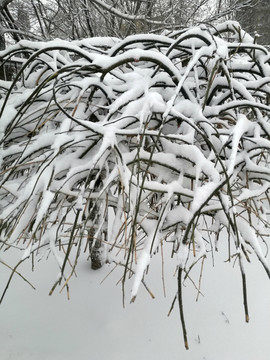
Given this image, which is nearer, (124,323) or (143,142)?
(143,142)

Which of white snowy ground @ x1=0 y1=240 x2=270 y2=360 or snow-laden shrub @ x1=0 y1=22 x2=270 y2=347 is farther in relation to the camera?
white snowy ground @ x1=0 y1=240 x2=270 y2=360

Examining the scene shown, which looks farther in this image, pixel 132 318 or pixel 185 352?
pixel 132 318

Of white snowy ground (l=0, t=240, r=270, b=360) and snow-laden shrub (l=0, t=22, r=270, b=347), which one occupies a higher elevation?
snow-laden shrub (l=0, t=22, r=270, b=347)

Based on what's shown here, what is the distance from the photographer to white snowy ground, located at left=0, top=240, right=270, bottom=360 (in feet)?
4.24

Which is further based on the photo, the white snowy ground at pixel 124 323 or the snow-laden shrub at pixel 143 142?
the white snowy ground at pixel 124 323

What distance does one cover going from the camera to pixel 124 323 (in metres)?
1.42

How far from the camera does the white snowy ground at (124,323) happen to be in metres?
1.29

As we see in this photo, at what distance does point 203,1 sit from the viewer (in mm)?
3914

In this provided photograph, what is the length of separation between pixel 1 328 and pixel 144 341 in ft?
2.22

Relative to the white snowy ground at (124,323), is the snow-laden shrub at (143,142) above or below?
above

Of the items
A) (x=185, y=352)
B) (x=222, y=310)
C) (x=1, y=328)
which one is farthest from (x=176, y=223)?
(x=1, y=328)

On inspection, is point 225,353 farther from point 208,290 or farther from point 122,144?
point 122,144

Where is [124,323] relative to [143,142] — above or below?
below

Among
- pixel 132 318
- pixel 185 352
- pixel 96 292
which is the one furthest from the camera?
pixel 96 292
